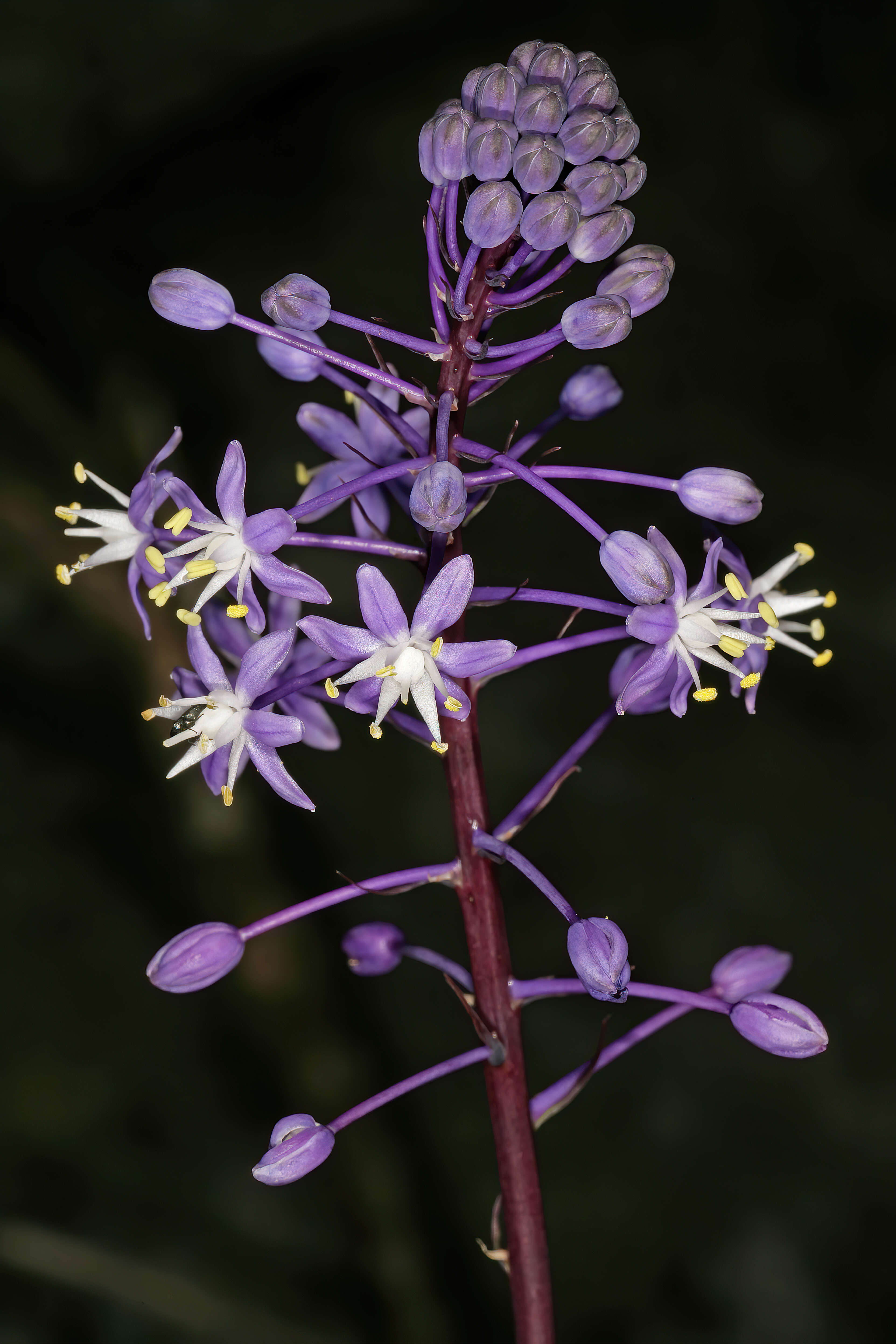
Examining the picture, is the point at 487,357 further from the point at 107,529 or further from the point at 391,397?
the point at 107,529

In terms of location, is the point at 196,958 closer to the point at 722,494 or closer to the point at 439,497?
the point at 439,497

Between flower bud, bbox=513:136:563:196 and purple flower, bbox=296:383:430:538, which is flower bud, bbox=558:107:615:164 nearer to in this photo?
flower bud, bbox=513:136:563:196

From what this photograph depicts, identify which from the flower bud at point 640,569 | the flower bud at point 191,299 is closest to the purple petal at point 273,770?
the flower bud at point 640,569

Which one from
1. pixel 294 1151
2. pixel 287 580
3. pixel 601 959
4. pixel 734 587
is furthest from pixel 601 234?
pixel 294 1151

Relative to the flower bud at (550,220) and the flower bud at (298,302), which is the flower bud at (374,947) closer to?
the flower bud at (298,302)

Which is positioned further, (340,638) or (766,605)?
(766,605)
